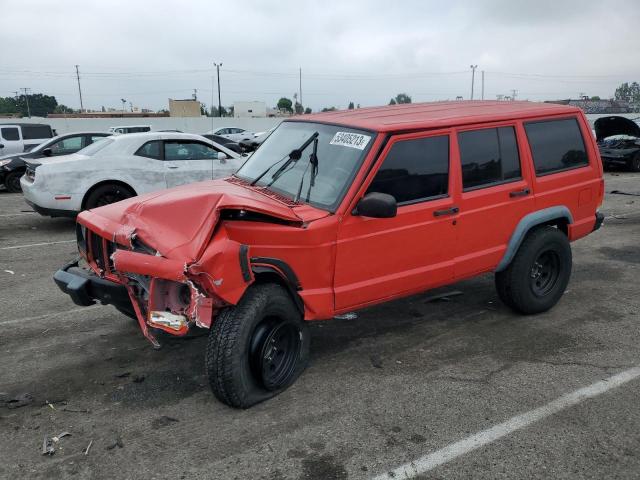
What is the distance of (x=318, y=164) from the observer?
4.05 metres

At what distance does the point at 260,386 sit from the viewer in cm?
360

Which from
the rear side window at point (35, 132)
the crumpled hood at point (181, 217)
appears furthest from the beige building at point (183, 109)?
the crumpled hood at point (181, 217)

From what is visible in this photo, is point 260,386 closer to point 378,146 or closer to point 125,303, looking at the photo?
point 125,303

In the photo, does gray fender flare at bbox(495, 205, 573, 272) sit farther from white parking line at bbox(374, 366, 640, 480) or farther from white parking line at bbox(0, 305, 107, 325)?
white parking line at bbox(0, 305, 107, 325)

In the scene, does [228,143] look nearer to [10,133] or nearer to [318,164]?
[10,133]

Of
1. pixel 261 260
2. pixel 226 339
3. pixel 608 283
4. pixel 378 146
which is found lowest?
pixel 608 283

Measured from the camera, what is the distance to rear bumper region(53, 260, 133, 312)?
364cm

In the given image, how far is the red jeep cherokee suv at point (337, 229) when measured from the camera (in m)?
3.30

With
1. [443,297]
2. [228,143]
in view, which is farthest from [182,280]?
[228,143]

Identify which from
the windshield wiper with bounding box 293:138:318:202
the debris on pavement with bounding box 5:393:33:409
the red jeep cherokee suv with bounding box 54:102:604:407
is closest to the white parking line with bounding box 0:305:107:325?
the red jeep cherokee suv with bounding box 54:102:604:407

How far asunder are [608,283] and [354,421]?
14.0ft

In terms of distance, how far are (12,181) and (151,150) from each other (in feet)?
22.7

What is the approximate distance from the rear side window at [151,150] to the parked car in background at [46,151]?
9.77ft

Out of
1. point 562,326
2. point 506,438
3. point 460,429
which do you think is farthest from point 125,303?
point 562,326
